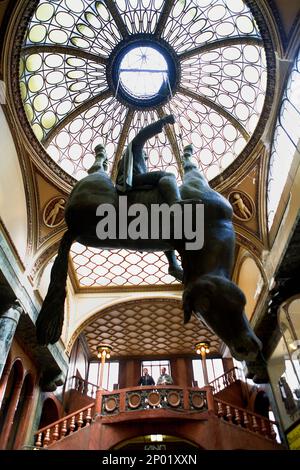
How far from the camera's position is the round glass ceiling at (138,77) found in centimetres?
897

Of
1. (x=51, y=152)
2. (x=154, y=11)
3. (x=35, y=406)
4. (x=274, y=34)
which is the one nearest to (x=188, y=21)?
(x=154, y=11)

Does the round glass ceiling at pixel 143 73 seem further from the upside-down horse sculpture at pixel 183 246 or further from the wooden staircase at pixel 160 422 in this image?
the wooden staircase at pixel 160 422

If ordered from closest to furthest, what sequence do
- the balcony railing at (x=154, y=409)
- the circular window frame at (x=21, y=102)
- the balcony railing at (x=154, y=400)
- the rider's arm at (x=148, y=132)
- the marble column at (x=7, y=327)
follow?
the rider's arm at (x=148, y=132) → the circular window frame at (x=21, y=102) → the marble column at (x=7, y=327) → the balcony railing at (x=154, y=409) → the balcony railing at (x=154, y=400)

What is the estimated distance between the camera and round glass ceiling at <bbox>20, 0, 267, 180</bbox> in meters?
8.97

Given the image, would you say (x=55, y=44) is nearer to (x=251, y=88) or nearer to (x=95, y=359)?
(x=251, y=88)

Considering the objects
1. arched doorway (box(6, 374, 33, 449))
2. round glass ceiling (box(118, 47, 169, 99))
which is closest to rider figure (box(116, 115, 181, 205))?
round glass ceiling (box(118, 47, 169, 99))

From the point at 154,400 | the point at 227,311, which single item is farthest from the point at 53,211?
the point at 227,311

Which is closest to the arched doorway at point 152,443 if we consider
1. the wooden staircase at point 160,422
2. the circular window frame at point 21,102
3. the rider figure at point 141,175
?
the wooden staircase at point 160,422

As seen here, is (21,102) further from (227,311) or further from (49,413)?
(49,413)

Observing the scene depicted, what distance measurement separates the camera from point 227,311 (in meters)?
1.65

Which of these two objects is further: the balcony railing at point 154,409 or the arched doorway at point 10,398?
the balcony railing at point 154,409

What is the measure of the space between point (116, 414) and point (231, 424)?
11.0 ft

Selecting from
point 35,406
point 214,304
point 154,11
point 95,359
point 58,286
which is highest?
point 154,11

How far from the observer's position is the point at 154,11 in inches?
360
